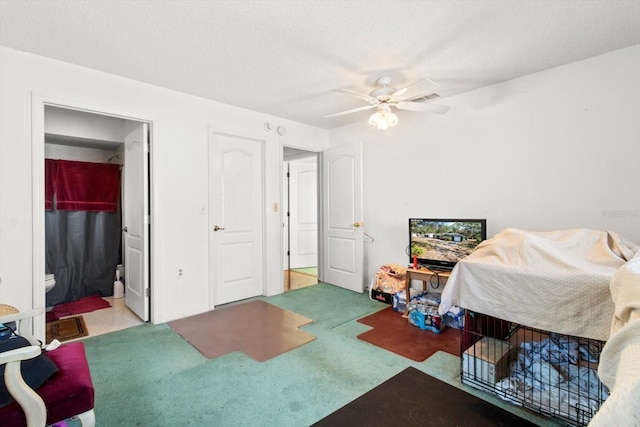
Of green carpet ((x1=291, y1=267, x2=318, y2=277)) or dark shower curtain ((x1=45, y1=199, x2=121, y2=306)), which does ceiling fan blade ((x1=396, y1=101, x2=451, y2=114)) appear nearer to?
green carpet ((x1=291, y1=267, x2=318, y2=277))

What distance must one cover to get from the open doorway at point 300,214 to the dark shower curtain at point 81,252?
2.83m

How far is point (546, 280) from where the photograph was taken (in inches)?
66.1

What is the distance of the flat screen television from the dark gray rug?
2.12m

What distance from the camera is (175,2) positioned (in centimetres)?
187

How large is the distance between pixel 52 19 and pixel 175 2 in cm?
91

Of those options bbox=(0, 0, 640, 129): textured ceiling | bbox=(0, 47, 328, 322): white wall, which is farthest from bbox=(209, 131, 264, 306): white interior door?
bbox=(0, 0, 640, 129): textured ceiling

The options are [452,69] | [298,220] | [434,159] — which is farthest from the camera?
[298,220]

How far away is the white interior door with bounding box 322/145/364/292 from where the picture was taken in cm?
426

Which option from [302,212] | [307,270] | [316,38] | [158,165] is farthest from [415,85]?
[307,270]

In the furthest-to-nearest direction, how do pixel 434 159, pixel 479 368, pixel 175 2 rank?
pixel 434 159 < pixel 479 368 < pixel 175 2

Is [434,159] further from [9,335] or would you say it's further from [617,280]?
[9,335]

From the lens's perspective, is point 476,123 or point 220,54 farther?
point 476,123

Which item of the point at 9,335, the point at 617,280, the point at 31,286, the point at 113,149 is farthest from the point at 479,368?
the point at 113,149

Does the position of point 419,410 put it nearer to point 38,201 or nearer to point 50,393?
point 50,393
